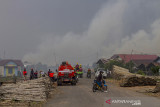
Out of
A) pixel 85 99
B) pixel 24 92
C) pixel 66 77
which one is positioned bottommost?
pixel 85 99

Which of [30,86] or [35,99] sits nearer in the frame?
[35,99]

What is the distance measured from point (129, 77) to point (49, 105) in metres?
13.7

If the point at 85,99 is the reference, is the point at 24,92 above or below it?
above

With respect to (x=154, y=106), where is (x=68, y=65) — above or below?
above

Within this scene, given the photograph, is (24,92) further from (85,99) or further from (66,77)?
(66,77)

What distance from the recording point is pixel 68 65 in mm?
25891

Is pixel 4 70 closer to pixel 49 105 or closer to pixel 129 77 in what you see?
pixel 129 77

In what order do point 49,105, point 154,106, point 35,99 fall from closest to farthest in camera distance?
point 154,106 < point 49,105 < point 35,99

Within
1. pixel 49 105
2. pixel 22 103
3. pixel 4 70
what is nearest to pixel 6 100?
pixel 22 103

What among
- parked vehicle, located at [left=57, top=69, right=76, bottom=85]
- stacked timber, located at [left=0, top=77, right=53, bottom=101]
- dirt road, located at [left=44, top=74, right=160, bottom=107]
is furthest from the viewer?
parked vehicle, located at [left=57, top=69, right=76, bottom=85]

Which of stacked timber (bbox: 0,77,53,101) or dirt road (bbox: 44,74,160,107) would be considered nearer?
dirt road (bbox: 44,74,160,107)

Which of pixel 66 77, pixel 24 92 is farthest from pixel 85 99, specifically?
pixel 66 77

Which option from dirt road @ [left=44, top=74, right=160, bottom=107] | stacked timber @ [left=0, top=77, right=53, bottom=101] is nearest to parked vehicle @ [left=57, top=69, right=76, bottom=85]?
dirt road @ [left=44, top=74, right=160, bottom=107]

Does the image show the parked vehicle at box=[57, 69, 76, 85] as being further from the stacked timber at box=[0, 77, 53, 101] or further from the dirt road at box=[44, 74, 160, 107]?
the stacked timber at box=[0, 77, 53, 101]
